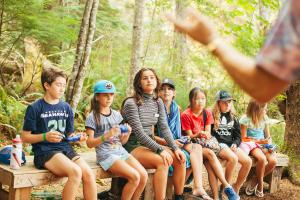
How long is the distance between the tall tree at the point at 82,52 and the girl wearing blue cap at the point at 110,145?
2180 mm

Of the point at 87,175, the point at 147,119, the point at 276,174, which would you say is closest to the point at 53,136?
the point at 87,175

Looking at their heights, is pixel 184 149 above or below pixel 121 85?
below

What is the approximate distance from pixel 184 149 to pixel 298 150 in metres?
2.44

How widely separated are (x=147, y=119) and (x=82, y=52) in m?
2.36

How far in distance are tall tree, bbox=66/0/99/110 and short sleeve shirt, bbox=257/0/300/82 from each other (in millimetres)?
5408

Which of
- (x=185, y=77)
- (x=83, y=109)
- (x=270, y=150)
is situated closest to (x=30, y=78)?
(x=83, y=109)

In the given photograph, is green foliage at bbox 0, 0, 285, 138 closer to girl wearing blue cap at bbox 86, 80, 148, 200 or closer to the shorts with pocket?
the shorts with pocket

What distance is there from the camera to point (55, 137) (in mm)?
3816

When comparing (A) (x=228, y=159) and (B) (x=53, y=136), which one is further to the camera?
(A) (x=228, y=159)

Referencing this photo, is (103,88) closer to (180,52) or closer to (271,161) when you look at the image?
(271,161)

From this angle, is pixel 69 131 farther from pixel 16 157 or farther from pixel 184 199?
pixel 184 199

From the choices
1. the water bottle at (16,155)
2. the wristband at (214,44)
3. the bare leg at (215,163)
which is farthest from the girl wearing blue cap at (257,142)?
the wristband at (214,44)

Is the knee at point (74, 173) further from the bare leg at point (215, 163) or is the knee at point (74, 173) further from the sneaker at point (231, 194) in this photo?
the sneaker at point (231, 194)

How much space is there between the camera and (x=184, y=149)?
A: 5.11 metres
